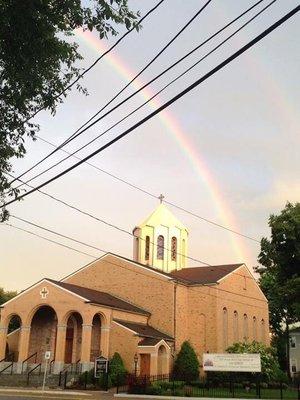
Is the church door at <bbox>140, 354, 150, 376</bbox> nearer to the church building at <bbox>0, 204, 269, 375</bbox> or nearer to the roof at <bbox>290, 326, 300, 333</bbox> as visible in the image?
the church building at <bbox>0, 204, 269, 375</bbox>

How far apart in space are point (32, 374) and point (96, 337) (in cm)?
626

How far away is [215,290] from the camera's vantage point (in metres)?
49.0

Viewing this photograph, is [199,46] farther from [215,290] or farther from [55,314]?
[215,290]

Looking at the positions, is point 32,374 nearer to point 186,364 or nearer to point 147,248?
point 186,364

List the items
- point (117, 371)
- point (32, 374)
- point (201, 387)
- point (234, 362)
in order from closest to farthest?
1. point (234, 362)
2. point (117, 371)
3. point (201, 387)
4. point (32, 374)

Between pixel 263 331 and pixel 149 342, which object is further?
pixel 263 331

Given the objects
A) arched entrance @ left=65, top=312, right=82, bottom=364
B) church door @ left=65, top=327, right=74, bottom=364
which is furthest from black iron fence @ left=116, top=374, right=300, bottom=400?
church door @ left=65, top=327, right=74, bottom=364

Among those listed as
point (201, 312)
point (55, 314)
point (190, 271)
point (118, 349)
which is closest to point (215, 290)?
point (201, 312)

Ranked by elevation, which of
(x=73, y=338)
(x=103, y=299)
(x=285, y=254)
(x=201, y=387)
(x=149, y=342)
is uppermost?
(x=285, y=254)

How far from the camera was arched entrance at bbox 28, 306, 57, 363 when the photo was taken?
42.8m

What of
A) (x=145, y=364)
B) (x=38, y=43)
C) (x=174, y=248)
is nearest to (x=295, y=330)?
(x=174, y=248)

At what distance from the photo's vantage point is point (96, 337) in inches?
1671

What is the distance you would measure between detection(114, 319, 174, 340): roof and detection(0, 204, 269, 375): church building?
179 mm

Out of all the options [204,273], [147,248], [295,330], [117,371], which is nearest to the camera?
[117,371]
